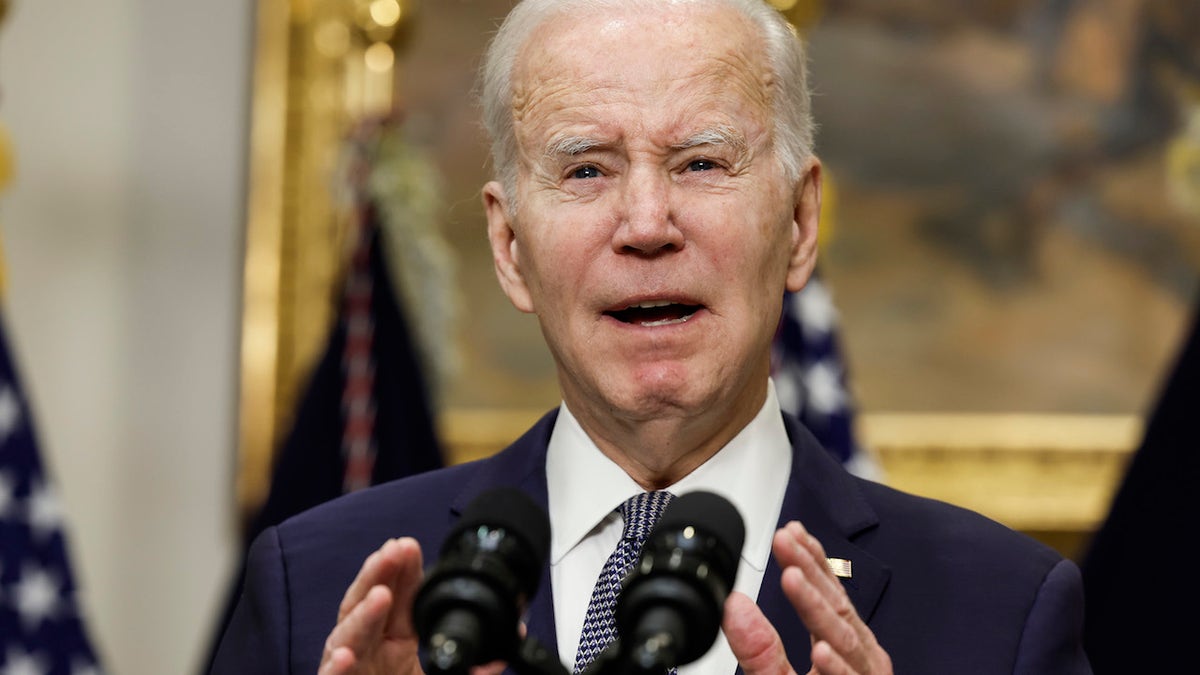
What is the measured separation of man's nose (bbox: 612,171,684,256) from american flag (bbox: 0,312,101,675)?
2.92 m

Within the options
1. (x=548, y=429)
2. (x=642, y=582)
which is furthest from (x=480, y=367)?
(x=642, y=582)

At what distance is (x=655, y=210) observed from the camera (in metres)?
2.20

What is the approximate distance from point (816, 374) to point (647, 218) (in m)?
2.54

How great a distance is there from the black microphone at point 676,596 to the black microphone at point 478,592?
106mm

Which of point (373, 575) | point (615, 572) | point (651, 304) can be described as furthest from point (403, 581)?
point (651, 304)

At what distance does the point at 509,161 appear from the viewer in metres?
2.46

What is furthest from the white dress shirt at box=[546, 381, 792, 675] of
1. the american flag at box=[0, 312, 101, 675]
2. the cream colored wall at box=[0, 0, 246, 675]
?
the cream colored wall at box=[0, 0, 246, 675]

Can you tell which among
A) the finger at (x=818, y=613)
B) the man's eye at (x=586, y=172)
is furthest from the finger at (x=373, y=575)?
the man's eye at (x=586, y=172)

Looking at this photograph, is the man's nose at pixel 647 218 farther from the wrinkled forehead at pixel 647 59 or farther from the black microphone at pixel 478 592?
the black microphone at pixel 478 592

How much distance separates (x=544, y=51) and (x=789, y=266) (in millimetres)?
495

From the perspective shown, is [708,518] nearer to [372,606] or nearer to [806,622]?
[806,622]

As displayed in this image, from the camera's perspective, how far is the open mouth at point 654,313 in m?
2.25

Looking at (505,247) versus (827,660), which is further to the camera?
(505,247)

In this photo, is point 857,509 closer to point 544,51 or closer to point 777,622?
point 777,622
